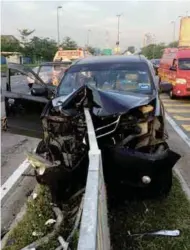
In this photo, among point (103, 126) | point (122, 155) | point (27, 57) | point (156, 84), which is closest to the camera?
point (122, 155)

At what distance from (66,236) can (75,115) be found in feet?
4.41

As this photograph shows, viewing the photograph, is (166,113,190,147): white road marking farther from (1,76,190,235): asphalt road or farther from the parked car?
the parked car

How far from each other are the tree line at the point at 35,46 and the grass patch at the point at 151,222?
55.4 m

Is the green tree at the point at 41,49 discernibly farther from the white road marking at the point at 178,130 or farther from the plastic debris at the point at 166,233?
the plastic debris at the point at 166,233

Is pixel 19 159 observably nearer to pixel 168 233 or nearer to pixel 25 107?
pixel 25 107

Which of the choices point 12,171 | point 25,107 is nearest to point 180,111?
point 12,171

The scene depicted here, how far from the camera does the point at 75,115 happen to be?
438 cm

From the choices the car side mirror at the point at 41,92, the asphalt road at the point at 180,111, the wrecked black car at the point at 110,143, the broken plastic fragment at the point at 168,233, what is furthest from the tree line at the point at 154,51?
the broken plastic fragment at the point at 168,233

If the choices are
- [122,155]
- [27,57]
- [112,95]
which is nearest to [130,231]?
[122,155]

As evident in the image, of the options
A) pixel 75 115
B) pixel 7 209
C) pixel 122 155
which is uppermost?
pixel 75 115

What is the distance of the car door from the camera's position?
5895mm

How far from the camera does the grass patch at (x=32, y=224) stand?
4.00 m

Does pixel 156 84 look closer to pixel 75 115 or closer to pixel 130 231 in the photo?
pixel 75 115

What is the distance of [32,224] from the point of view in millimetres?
4359
